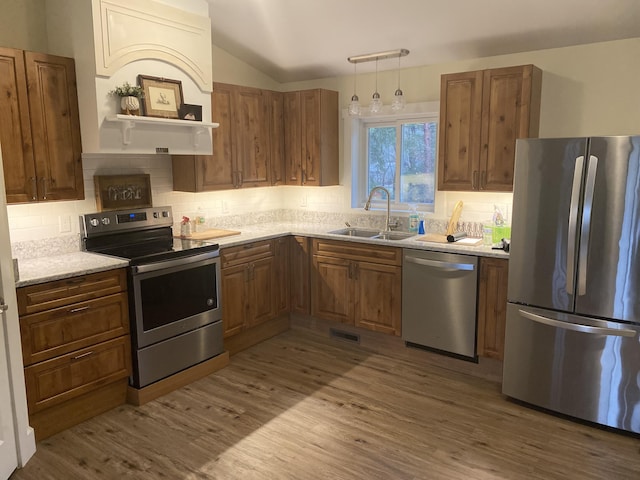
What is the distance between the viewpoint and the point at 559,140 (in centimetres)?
290

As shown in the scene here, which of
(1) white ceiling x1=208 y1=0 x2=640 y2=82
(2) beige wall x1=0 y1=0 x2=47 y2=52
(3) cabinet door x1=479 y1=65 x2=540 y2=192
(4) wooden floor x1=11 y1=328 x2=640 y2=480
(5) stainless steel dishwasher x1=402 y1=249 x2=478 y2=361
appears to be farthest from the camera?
(5) stainless steel dishwasher x1=402 y1=249 x2=478 y2=361

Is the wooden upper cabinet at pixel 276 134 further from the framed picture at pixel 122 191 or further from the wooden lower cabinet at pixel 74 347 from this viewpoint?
the wooden lower cabinet at pixel 74 347

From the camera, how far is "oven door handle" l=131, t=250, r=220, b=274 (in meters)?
3.17

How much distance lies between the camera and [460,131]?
3.74 m

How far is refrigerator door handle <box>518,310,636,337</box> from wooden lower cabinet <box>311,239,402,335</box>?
106 centimetres

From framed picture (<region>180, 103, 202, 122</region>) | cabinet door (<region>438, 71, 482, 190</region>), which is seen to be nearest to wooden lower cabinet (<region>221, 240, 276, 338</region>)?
framed picture (<region>180, 103, 202, 122</region>)

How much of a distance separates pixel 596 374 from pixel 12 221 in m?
3.70

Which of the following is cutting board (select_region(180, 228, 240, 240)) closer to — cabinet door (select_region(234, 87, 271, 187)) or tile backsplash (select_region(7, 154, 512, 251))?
tile backsplash (select_region(7, 154, 512, 251))

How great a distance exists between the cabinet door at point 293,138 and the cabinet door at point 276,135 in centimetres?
4

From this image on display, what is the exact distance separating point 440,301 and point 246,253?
1.58 m

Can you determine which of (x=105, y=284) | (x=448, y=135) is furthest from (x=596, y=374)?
(x=105, y=284)

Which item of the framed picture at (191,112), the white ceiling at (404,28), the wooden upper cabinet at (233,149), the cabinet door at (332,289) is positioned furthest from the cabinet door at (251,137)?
the cabinet door at (332,289)

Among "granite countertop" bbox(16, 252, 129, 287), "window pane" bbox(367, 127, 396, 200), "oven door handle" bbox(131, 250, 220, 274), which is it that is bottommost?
"oven door handle" bbox(131, 250, 220, 274)

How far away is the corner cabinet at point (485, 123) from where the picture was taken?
3.47m
